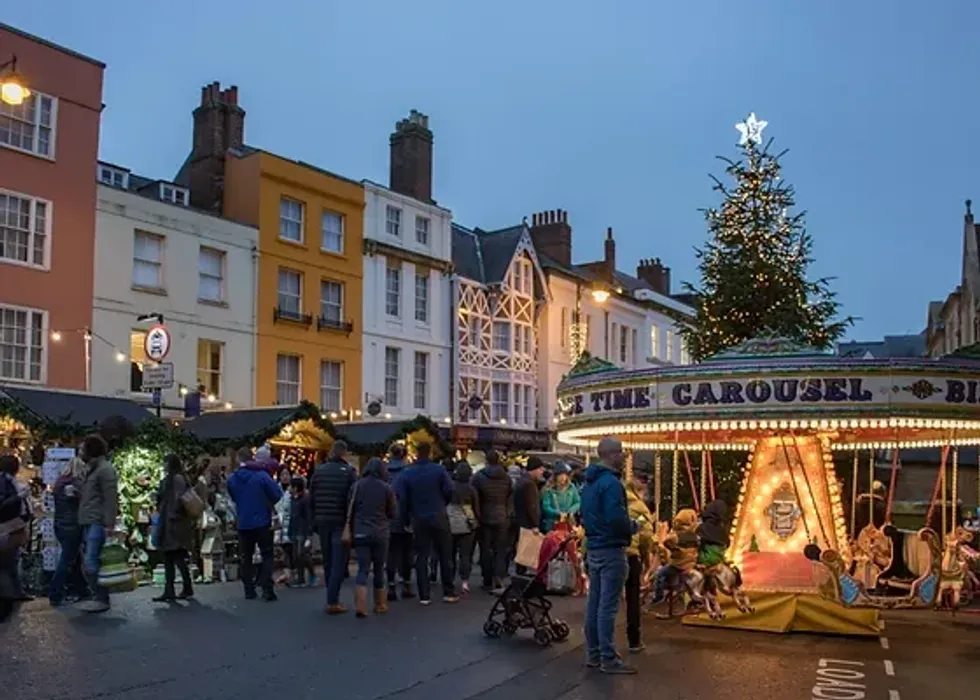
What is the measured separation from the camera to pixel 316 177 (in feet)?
104

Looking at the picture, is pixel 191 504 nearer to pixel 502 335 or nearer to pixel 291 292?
pixel 291 292

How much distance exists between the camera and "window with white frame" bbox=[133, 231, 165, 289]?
26.6 meters

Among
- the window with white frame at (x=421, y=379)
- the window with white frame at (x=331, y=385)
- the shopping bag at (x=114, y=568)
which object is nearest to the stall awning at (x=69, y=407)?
the shopping bag at (x=114, y=568)

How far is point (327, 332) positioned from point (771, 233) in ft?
46.7

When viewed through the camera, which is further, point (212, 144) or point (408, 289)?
point (408, 289)

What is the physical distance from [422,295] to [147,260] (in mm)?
10409

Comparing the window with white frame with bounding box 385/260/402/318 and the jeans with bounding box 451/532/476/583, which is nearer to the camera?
the jeans with bounding box 451/532/476/583

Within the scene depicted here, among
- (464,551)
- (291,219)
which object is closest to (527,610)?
(464,551)

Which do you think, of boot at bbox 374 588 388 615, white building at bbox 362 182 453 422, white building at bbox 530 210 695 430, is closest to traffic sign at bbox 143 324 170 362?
white building at bbox 362 182 453 422

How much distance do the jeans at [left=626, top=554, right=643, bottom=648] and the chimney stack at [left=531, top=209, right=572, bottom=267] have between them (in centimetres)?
3232

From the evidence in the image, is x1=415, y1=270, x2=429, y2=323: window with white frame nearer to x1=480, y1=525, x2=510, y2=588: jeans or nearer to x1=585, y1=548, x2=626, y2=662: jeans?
x1=480, y1=525, x2=510, y2=588: jeans

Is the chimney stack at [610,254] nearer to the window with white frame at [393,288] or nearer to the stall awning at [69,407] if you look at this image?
the window with white frame at [393,288]

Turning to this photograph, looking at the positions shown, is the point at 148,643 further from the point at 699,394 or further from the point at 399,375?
the point at 399,375

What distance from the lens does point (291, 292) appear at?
30.8 metres
